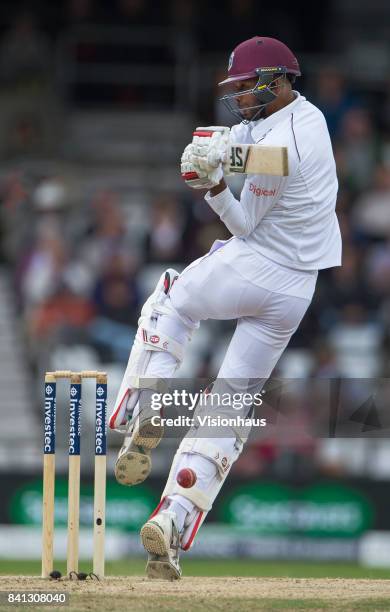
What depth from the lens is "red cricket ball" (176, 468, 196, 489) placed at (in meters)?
7.68

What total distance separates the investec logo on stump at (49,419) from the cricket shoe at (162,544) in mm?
628

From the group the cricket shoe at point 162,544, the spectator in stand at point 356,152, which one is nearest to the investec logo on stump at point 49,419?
the cricket shoe at point 162,544

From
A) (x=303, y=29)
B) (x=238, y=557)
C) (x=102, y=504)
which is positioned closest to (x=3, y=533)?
(x=238, y=557)

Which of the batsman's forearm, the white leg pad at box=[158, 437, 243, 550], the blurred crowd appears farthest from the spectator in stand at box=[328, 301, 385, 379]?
the batsman's forearm

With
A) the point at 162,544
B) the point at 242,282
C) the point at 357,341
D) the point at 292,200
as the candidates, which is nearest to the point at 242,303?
the point at 242,282

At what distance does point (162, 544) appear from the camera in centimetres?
750

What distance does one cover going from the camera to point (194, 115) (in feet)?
55.3

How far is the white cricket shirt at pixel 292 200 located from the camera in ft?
24.2

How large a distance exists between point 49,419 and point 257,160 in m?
1.72

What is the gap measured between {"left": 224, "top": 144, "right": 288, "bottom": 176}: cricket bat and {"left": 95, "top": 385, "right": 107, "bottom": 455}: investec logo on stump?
132cm

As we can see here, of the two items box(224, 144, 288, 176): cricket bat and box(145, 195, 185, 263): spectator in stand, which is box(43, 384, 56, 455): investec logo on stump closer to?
box(224, 144, 288, 176): cricket bat

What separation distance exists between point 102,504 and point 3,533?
633 centimetres

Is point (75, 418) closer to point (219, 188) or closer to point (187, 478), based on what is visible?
point (187, 478)

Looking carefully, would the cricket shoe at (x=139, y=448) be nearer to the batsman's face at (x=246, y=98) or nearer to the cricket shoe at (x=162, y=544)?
the cricket shoe at (x=162, y=544)
